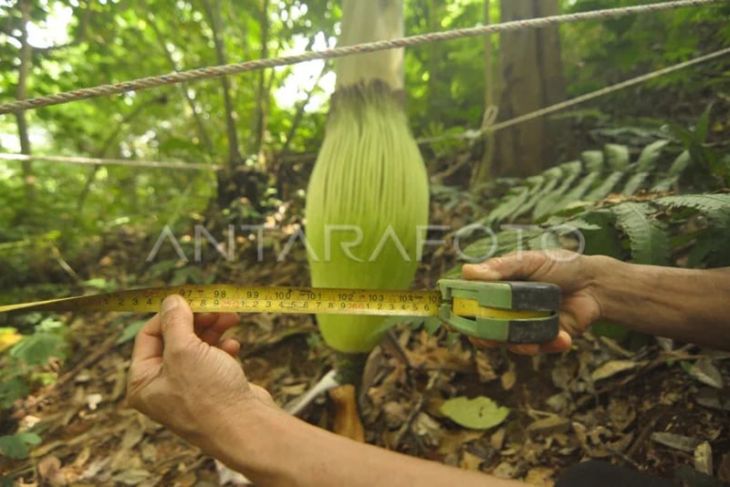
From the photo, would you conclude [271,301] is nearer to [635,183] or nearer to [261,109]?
[635,183]

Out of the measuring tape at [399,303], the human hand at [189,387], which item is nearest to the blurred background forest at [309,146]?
the measuring tape at [399,303]

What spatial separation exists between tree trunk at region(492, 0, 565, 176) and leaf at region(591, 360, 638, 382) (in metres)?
1.17

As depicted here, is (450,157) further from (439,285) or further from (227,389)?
(227,389)

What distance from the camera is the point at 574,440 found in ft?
3.97

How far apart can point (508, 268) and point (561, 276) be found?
0.13 metres

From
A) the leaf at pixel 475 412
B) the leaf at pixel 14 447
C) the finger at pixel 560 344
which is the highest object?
the finger at pixel 560 344

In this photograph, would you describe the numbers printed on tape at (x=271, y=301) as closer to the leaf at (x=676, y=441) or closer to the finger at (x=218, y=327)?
the finger at (x=218, y=327)

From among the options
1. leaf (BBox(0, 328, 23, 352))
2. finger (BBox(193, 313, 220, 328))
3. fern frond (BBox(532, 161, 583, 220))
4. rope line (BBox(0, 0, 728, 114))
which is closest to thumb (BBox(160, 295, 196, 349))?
finger (BBox(193, 313, 220, 328))

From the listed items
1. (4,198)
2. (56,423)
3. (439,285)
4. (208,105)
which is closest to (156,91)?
(208,105)

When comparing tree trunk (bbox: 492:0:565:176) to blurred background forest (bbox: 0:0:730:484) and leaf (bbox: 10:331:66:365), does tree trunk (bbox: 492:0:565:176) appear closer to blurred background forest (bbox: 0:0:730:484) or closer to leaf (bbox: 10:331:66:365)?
blurred background forest (bbox: 0:0:730:484)

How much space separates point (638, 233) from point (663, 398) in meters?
0.49

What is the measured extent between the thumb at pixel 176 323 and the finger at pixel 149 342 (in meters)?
0.03

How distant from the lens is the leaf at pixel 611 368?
51.8 inches

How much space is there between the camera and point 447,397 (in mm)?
1471
